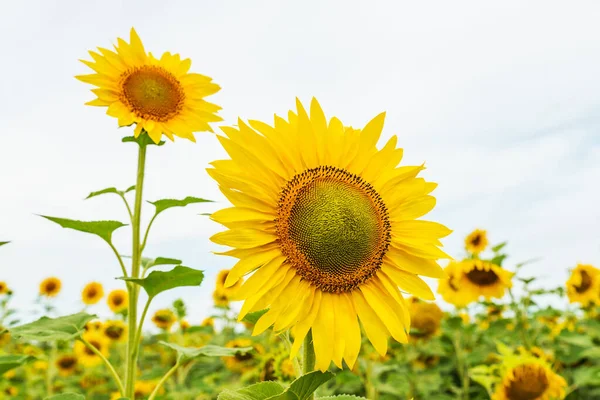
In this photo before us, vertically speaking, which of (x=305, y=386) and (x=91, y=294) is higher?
(x=91, y=294)

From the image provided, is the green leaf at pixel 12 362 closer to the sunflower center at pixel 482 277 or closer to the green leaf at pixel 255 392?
the green leaf at pixel 255 392

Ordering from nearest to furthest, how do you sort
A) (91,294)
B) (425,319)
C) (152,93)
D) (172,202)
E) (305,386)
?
(305,386), (172,202), (152,93), (425,319), (91,294)

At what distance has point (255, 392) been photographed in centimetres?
148

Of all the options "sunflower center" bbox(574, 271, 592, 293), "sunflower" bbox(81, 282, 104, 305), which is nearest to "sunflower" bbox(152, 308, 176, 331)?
"sunflower" bbox(81, 282, 104, 305)

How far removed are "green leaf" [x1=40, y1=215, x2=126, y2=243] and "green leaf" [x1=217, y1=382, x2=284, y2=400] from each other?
4.00ft

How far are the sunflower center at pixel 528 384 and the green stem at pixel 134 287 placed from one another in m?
2.54

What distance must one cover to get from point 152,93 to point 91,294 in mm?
5186

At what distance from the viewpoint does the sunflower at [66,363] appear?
7.18 metres

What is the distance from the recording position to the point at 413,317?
5559 mm

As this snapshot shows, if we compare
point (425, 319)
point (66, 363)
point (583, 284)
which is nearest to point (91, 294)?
point (66, 363)

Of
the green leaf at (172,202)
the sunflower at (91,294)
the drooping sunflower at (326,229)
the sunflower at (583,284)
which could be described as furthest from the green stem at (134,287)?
the sunflower at (91,294)

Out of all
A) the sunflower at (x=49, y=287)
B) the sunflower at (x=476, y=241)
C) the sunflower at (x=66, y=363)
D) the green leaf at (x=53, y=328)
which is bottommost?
the sunflower at (x=66, y=363)

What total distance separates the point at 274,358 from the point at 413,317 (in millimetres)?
2543

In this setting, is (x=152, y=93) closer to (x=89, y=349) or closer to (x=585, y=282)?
(x=89, y=349)
